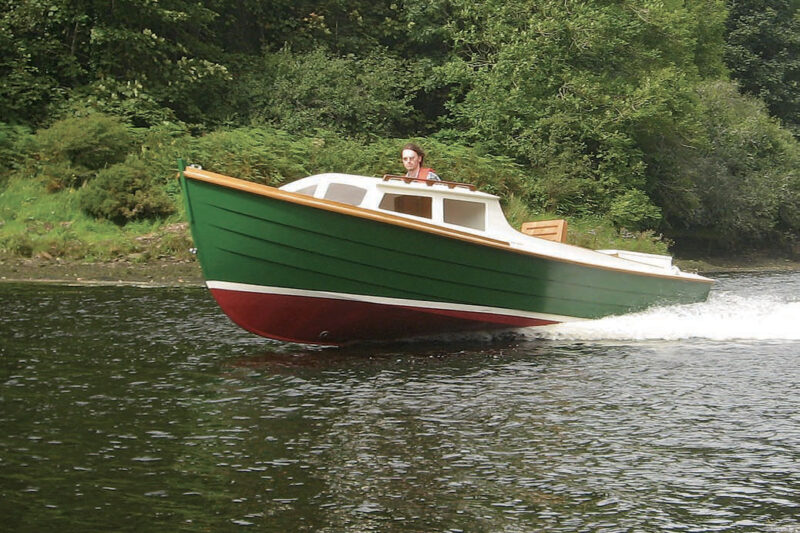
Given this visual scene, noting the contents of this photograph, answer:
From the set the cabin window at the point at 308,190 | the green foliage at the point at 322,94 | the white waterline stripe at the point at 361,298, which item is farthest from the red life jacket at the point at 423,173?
the green foliage at the point at 322,94

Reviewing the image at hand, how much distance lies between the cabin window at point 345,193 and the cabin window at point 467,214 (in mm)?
1369

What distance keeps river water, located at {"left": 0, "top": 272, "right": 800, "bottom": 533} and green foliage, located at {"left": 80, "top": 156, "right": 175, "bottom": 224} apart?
23.7ft

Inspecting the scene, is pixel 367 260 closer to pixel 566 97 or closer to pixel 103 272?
pixel 103 272

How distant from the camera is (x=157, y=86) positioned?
29.5m

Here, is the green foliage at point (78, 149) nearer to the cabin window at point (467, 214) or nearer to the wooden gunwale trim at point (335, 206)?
the wooden gunwale trim at point (335, 206)

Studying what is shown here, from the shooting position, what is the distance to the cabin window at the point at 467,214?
14.7m

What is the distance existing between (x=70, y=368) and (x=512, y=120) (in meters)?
21.5

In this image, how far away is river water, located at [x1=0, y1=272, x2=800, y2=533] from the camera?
755 centimetres

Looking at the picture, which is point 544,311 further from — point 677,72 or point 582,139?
point 677,72

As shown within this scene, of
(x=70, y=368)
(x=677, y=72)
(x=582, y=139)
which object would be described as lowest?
(x=70, y=368)

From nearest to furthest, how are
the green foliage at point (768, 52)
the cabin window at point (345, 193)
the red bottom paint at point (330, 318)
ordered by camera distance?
1. the red bottom paint at point (330, 318)
2. the cabin window at point (345, 193)
3. the green foliage at point (768, 52)

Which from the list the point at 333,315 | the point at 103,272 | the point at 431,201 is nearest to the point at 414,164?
the point at 431,201

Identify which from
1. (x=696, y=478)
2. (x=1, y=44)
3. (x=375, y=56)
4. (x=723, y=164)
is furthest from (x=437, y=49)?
(x=696, y=478)

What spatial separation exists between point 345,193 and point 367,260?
0.97 meters
